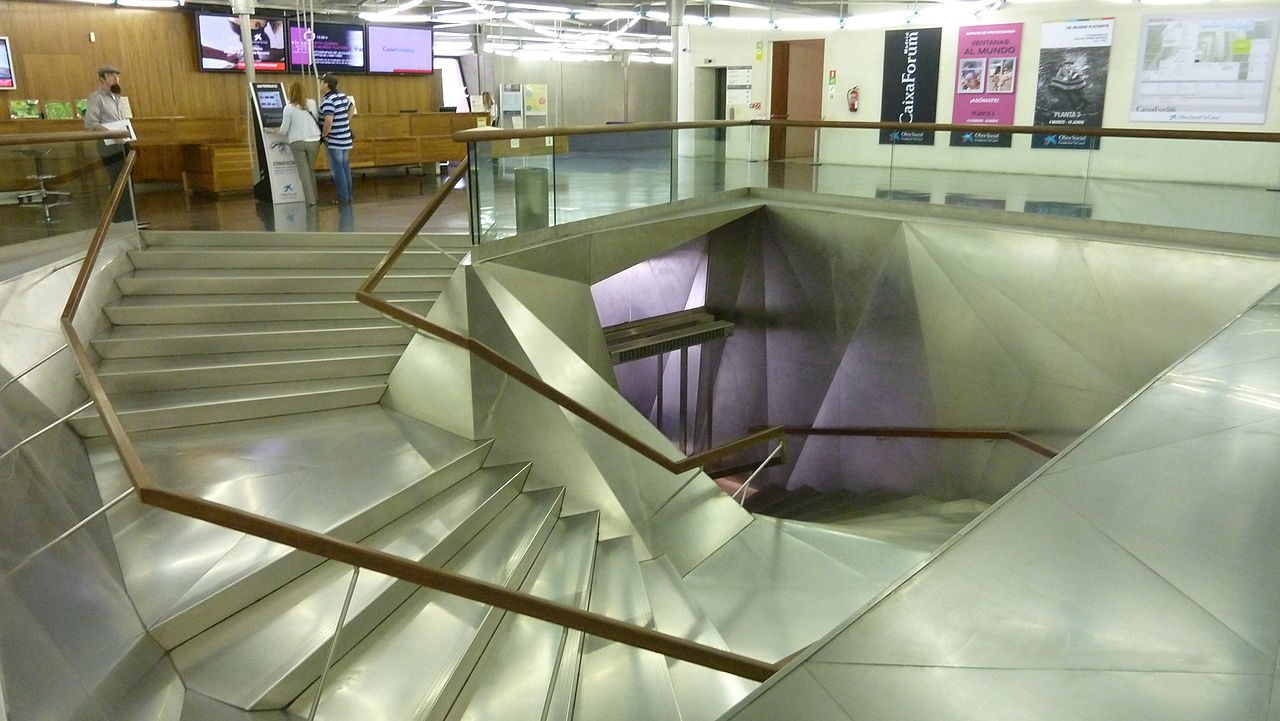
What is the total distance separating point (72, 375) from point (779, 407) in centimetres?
819

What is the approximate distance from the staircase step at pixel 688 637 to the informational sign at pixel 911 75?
352 inches

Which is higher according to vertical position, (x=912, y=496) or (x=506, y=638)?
(x=506, y=638)

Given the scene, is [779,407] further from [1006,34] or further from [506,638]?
[506,638]

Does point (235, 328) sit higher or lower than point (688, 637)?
higher

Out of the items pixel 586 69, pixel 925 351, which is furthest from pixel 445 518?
pixel 586 69

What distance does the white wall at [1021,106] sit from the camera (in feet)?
28.2

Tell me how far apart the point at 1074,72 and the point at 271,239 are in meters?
9.74

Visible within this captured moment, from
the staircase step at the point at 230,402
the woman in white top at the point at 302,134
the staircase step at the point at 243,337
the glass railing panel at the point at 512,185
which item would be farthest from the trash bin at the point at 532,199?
the woman in white top at the point at 302,134

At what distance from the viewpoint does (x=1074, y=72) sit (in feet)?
36.6

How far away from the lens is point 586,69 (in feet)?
53.5

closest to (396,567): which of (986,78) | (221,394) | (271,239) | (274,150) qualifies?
(221,394)

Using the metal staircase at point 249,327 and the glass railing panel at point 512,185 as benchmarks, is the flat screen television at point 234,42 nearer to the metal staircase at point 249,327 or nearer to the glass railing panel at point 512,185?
the metal staircase at point 249,327

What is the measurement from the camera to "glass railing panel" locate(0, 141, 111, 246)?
230 inches

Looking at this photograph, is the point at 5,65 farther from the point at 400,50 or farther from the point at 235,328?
the point at 235,328
